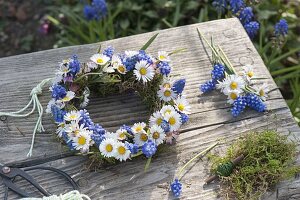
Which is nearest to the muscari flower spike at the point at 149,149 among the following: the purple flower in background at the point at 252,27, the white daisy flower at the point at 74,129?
the white daisy flower at the point at 74,129

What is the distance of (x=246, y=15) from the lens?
235 cm

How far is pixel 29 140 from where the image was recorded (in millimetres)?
1692

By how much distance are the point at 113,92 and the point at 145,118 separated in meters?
0.18

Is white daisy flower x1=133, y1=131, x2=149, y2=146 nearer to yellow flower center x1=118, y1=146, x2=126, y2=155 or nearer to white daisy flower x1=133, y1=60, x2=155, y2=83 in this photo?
yellow flower center x1=118, y1=146, x2=126, y2=155

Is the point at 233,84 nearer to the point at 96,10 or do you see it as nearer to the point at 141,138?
the point at 141,138

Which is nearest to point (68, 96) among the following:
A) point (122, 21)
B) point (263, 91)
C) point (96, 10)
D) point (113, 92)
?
point (113, 92)

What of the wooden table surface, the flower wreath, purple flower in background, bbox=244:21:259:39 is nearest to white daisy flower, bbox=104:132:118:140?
the flower wreath

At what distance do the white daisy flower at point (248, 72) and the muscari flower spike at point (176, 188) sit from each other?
1.76 feet

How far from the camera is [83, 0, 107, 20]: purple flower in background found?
2559 mm

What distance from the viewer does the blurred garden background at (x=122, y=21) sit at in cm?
269

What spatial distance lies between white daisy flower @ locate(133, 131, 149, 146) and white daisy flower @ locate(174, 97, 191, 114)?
7.1 inches

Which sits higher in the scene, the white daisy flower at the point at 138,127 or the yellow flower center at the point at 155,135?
the white daisy flower at the point at 138,127

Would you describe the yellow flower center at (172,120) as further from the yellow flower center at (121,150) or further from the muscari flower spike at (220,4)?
the muscari flower spike at (220,4)

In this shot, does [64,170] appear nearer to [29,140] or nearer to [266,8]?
[29,140]
